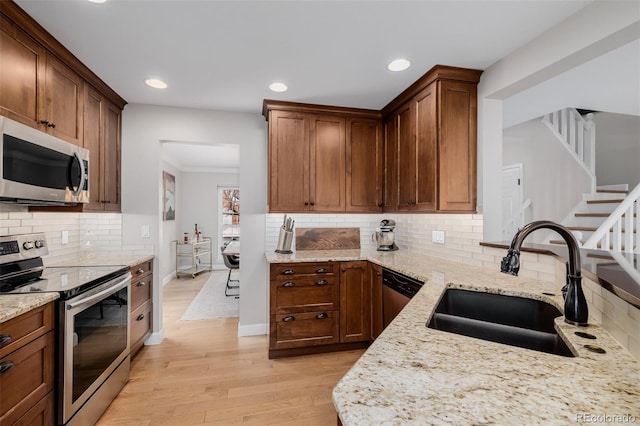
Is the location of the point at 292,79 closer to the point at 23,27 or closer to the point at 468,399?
the point at 23,27

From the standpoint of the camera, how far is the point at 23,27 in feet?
5.70

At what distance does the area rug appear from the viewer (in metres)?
3.78

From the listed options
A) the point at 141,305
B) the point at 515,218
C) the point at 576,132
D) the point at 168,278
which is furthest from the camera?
the point at 168,278

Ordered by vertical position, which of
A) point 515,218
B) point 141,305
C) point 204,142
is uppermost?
point 204,142

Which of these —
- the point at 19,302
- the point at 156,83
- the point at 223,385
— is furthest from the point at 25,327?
the point at 156,83

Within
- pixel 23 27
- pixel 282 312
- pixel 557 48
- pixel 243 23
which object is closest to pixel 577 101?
pixel 557 48

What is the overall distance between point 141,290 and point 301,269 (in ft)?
5.03

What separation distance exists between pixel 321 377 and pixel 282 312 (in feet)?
2.04

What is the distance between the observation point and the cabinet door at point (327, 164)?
3107 mm

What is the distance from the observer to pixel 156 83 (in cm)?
255

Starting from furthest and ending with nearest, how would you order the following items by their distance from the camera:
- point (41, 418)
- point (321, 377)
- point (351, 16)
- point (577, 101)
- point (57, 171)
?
point (577, 101) → point (321, 377) → point (57, 171) → point (351, 16) → point (41, 418)

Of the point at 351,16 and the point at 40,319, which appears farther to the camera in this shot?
the point at 351,16

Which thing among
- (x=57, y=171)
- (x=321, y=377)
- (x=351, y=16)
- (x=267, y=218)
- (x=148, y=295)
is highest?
(x=351, y=16)

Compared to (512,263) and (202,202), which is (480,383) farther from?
(202,202)
